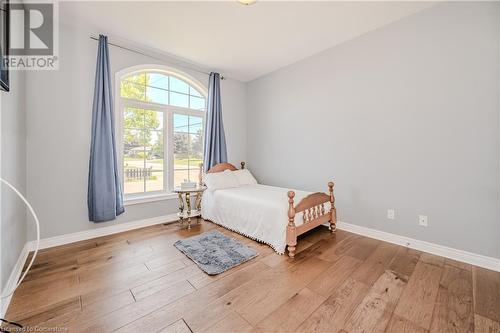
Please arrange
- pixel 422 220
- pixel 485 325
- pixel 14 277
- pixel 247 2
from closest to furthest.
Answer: pixel 485 325 → pixel 14 277 → pixel 247 2 → pixel 422 220

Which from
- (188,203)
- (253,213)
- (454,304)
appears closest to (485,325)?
(454,304)

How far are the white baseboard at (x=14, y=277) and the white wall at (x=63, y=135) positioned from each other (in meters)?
0.32

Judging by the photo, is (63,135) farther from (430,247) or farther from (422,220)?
(430,247)

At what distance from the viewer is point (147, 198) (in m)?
3.25

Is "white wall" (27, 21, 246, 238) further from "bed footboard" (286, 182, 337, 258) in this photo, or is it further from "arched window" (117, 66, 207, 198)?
"bed footboard" (286, 182, 337, 258)

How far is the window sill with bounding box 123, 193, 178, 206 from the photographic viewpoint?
3.07 metres

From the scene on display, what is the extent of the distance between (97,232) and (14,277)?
3.29 feet

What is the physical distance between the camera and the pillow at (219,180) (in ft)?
11.4

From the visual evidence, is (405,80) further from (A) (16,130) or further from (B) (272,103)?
(A) (16,130)

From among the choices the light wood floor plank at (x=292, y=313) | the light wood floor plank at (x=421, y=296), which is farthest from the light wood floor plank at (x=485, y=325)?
the light wood floor plank at (x=292, y=313)

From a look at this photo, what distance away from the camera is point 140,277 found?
1.90 meters

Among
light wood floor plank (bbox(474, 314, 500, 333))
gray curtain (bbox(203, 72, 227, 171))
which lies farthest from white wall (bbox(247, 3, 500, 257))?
gray curtain (bbox(203, 72, 227, 171))

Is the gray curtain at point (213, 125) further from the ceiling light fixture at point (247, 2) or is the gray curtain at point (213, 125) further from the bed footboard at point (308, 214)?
the bed footboard at point (308, 214)

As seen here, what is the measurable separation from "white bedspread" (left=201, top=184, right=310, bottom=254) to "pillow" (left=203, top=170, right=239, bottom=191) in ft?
0.35
